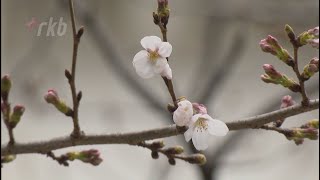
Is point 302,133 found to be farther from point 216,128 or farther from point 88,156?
point 88,156

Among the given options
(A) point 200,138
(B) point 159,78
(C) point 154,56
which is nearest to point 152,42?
(C) point 154,56

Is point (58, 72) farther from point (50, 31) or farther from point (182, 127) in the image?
point (182, 127)

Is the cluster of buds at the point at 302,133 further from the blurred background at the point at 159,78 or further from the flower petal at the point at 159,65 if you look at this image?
the blurred background at the point at 159,78

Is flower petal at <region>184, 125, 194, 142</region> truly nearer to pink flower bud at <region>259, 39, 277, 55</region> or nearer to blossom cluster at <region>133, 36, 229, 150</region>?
blossom cluster at <region>133, 36, 229, 150</region>

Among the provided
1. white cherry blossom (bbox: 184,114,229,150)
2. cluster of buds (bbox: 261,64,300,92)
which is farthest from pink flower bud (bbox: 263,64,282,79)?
white cherry blossom (bbox: 184,114,229,150)

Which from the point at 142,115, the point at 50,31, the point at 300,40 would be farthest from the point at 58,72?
the point at 300,40
